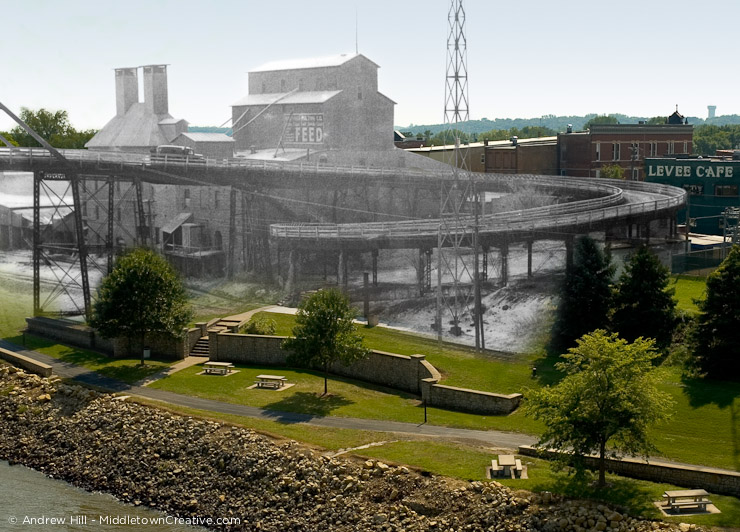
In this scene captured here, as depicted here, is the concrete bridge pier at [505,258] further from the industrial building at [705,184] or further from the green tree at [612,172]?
the green tree at [612,172]

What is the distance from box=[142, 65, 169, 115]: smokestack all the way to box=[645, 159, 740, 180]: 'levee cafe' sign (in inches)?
1633

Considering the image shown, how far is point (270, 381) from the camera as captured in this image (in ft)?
154

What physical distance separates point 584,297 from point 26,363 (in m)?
28.6

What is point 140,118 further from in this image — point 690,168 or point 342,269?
point 690,168

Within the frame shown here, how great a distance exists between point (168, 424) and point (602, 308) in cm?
2032

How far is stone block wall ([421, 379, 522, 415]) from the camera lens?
4081 centimetres

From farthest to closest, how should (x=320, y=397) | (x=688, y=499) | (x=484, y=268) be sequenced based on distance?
1. (x=484, y=268)
2. (x=320, y=397)
3. (x=688, y=499)

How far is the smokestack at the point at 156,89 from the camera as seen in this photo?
6962 cm

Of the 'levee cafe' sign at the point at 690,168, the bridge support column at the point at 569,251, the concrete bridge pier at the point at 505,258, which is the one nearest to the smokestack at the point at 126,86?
the concrete bridge pier at the point at 505,258

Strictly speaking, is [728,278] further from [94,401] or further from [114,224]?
[114,224]

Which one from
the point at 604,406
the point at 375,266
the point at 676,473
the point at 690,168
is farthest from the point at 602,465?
the point at 690,168

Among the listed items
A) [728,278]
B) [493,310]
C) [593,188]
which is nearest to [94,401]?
[493,310]

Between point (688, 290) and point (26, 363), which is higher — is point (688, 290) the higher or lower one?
the higher one

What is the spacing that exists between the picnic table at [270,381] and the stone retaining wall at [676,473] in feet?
51.9
